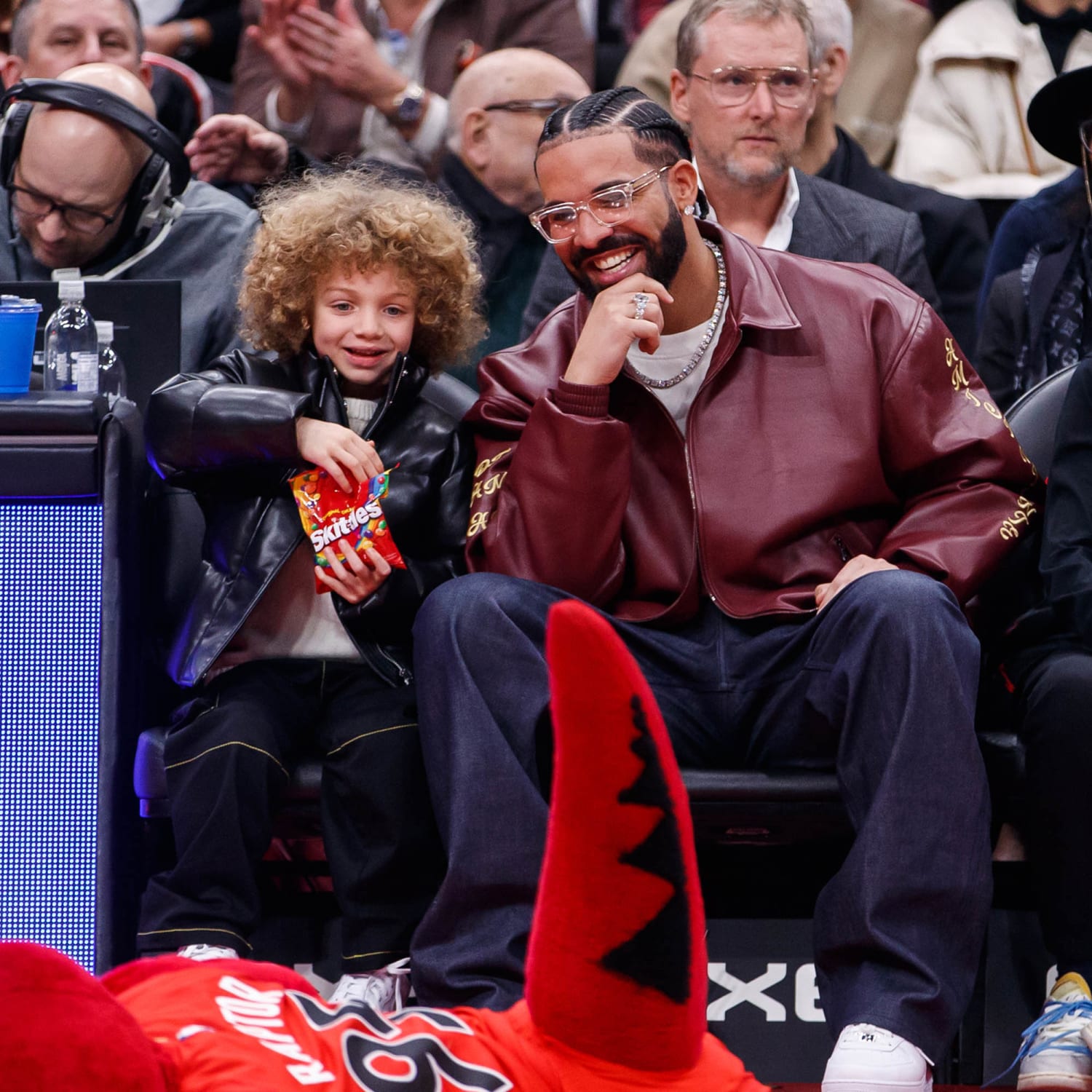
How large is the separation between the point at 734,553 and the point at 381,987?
0.77 meters

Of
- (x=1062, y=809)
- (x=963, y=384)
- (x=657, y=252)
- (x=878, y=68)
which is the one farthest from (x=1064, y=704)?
(x=878, y=68)

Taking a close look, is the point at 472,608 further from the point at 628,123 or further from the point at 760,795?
the point at 628,123

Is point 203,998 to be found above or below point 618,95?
below

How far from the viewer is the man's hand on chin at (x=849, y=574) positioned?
230cm

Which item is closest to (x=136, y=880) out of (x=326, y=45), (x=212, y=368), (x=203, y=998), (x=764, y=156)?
(x=212, y=368)

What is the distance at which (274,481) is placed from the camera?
2574mm

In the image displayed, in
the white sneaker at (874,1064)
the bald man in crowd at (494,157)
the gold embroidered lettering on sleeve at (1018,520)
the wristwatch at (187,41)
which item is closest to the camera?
the white sneaker at (874,1064)

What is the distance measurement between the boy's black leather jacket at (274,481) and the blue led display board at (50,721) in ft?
0.55

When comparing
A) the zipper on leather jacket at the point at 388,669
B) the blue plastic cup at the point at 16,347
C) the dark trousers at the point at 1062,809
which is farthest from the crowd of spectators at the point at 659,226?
the blue plastic cup at the point at 16,347

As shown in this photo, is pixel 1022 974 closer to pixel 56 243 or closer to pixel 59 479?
pixel 59 479

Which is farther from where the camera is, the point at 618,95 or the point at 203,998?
the point at 618,95

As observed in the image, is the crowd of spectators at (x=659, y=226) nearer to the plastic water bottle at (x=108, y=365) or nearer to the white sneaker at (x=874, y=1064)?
the white sneaker at (x=874, y=1064)

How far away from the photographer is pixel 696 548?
2.45 metres

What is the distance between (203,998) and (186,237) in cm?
225
